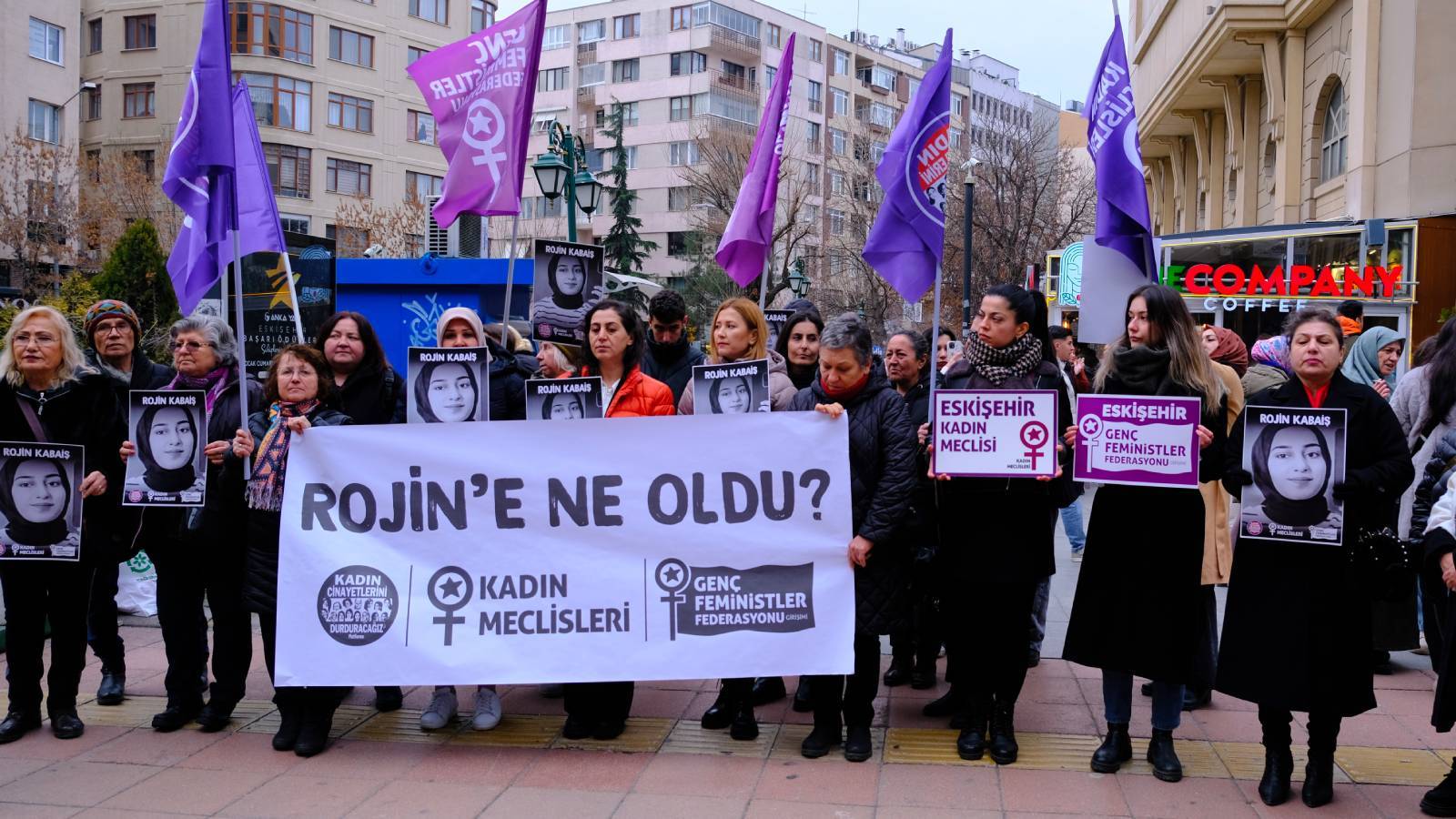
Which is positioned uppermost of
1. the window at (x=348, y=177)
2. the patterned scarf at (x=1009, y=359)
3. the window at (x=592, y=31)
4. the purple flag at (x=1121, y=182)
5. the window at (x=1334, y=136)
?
the window at (x=592, y=31)

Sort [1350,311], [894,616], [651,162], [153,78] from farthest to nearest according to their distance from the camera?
[651,162] → [153,78] → [1350,311] → [894,616]

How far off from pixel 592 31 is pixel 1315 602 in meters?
74.6

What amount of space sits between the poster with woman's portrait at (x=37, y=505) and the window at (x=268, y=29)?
47.2 m

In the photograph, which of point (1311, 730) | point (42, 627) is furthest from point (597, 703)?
point (1311, 730)

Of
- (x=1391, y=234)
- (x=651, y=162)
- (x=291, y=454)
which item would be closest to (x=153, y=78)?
(x=651, y=162)

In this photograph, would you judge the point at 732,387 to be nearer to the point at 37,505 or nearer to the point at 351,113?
the point at 37,505

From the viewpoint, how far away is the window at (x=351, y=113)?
5009 cm

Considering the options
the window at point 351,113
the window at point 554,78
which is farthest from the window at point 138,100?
the window at point 554,78

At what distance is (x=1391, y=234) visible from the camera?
60.1ft

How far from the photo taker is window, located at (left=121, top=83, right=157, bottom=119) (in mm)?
49344

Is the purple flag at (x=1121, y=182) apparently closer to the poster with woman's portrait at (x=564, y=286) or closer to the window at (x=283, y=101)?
the poster with woman's portrait at (x=564, y=286)

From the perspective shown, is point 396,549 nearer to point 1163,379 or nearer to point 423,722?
point 423,722

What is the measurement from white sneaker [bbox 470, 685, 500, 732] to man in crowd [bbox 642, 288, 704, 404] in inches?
72.5

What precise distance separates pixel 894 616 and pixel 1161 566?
1.17 metres
